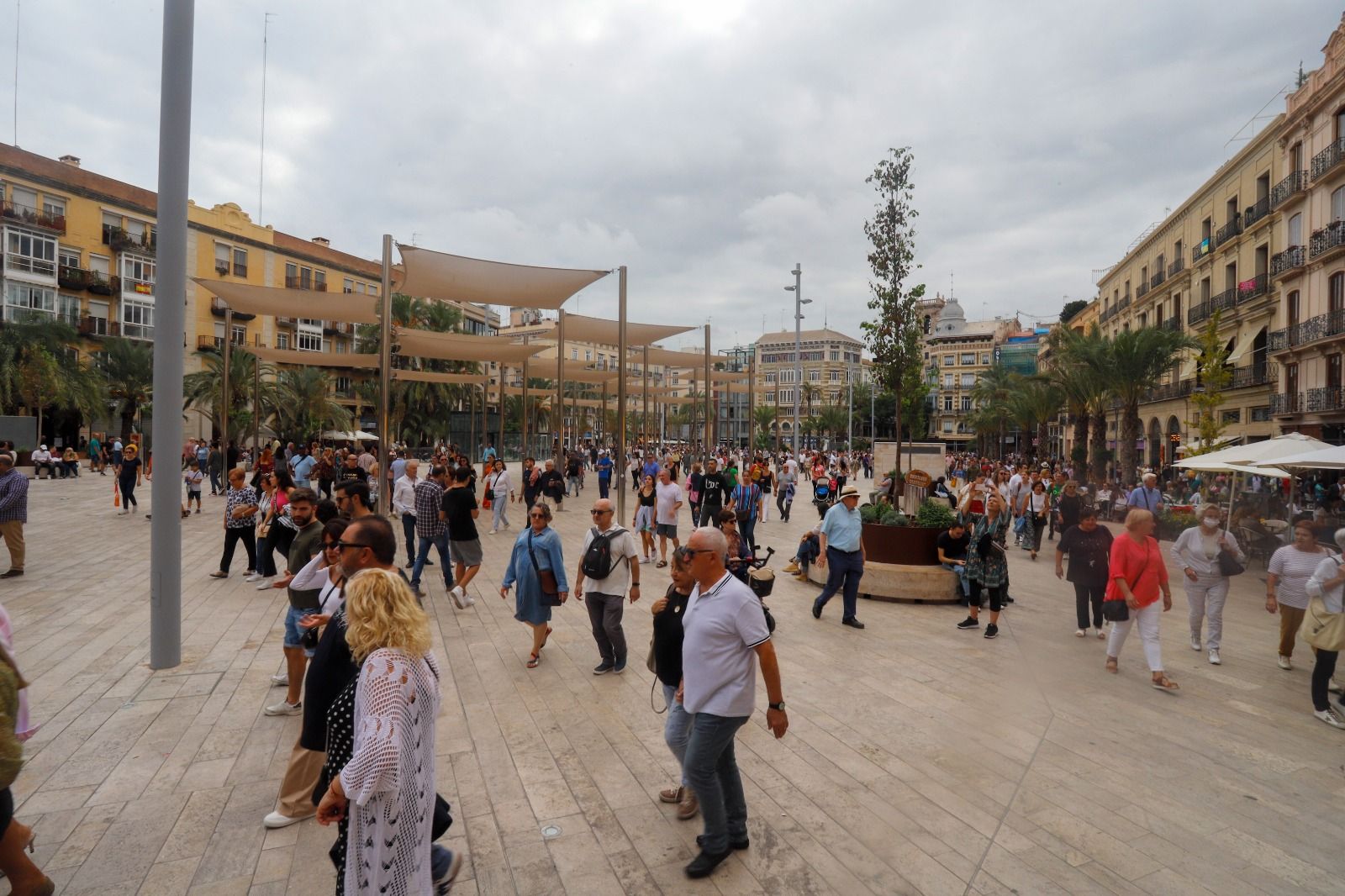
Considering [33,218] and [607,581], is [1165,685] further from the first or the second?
[33,218]

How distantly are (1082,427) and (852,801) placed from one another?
35.7m

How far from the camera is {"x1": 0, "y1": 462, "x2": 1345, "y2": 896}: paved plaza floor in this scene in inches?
125

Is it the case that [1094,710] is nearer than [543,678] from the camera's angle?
Yes

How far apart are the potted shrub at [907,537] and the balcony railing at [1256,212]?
2800 centimetres

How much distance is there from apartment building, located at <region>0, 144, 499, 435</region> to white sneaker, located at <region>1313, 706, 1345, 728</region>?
3363 cm

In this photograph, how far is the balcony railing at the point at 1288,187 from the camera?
25250 mm

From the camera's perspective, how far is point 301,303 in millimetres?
14125

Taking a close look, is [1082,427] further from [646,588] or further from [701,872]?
[701,872]

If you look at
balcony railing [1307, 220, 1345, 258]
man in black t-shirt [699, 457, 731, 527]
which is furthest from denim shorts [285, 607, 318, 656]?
balcony railing [1307, 220, 1345, 258]

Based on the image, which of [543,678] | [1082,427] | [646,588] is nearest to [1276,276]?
[1082,427]

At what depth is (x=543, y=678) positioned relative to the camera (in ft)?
18.8

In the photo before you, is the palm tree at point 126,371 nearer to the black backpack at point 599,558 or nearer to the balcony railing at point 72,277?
the balcony railing at point 72,277

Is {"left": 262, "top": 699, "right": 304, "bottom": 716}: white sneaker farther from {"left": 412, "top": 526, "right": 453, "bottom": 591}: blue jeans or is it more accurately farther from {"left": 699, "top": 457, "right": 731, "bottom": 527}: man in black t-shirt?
{"left": 699, "top": 457, "right": 731, "bottom": 527}: man in black t-shirt

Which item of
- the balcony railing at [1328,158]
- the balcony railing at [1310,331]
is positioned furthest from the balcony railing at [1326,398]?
the balcony railing at [1328,158]
